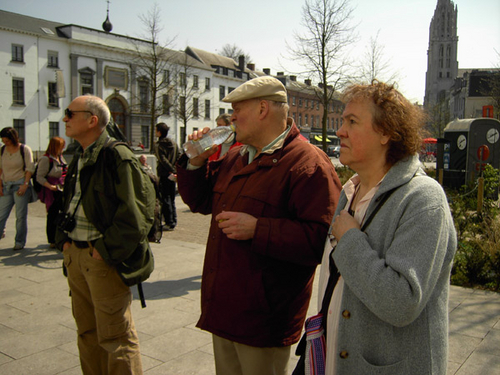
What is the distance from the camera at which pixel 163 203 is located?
357 inches

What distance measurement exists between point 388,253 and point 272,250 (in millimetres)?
676

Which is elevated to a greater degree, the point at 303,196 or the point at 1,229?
the point at 303,196

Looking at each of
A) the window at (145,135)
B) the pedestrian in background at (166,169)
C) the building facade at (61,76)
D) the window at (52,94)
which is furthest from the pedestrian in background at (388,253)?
the window at (145,135)

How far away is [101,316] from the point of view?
2.78 metres

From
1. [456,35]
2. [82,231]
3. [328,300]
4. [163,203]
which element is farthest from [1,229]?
[456,35]

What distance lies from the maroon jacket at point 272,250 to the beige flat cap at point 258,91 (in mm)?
249

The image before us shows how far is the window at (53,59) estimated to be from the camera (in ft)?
139

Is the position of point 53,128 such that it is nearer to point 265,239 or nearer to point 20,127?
point 20,127

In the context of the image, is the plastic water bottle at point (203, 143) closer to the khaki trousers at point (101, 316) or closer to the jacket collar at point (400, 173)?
the khaki trousers at point (101, 316)

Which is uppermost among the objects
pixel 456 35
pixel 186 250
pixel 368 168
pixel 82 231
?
pixel 456 35

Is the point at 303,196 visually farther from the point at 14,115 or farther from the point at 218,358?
the point at 14,115

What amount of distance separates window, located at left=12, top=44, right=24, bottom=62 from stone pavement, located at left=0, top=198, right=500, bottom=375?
132ft

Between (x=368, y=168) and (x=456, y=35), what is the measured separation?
432 feet

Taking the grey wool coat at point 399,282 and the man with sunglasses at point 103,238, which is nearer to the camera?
the grey wool coat at point 399,282
